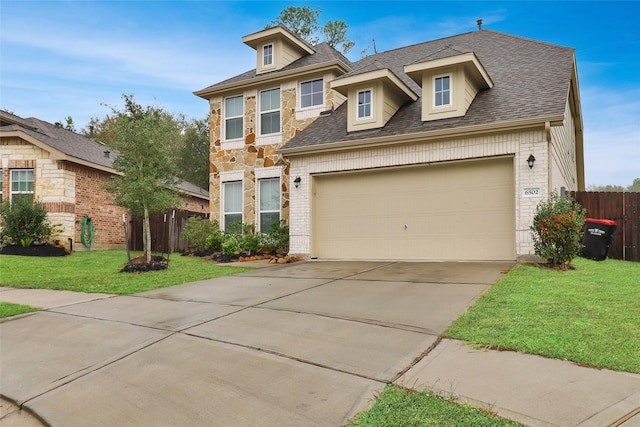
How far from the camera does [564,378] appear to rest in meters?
3.15

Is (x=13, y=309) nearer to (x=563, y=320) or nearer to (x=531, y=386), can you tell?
(x=531, y=386)

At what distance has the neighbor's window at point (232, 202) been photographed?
14703mm

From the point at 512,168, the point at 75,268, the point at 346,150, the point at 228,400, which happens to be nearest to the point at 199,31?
the point at 346,150

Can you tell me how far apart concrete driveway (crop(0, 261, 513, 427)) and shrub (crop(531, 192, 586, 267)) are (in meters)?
1.79

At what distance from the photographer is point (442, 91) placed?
35.3ft

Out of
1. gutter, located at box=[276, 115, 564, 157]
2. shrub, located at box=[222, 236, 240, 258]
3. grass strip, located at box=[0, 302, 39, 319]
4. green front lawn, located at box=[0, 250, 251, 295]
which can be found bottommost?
grass strip, located at box=[0, 302, 39, 319]

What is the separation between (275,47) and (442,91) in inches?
269

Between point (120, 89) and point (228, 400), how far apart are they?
1173 inches

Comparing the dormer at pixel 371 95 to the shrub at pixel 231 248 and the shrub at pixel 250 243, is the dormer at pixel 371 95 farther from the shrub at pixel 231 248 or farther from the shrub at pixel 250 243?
the shrub at pixel 231 248

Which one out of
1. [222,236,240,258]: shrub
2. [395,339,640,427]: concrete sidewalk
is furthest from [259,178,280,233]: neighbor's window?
[395,339,640,427]: concrete sidewalk

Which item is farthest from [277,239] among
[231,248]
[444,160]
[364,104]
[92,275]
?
[444,160]

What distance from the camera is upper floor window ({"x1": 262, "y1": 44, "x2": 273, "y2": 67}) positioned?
15102mm

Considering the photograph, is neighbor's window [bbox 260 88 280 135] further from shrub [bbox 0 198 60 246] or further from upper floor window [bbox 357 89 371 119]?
shrub [bbox 0 198 60 246]

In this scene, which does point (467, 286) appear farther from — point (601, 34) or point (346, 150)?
point (601, 34)
